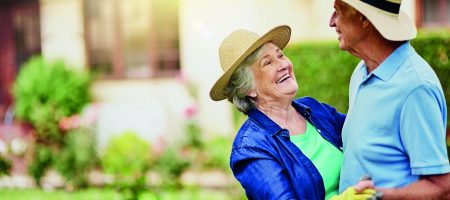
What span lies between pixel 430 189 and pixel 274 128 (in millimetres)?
680

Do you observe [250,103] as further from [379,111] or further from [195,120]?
[195,120]

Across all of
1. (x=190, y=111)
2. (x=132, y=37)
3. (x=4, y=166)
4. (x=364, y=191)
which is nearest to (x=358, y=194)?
(x=364, y=191)

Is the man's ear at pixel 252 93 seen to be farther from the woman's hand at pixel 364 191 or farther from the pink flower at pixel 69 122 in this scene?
the pink flower at pixel 69 122

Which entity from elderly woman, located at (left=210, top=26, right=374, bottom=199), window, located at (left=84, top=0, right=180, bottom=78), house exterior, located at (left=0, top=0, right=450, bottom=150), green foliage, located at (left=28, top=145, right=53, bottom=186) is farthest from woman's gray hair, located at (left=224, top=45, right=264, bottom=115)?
window, located at (left=84, top=0, right=180, bottom=78)

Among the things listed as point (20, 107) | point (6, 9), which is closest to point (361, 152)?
point (20, 107)

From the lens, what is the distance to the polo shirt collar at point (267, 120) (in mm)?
3078

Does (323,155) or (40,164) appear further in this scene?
(40,164)

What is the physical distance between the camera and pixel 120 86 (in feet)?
42.7

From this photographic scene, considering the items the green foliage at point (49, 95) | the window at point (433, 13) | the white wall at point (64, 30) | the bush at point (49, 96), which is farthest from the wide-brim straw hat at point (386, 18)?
the white wall at point (64, 30)

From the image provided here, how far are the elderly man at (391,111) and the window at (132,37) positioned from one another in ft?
32.0

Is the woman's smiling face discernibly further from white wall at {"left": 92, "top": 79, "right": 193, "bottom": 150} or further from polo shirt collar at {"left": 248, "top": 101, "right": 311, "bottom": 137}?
white wall at {"left": 92, "top": 79, "right": 193, "bottom": 150}

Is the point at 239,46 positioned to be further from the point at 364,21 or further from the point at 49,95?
the point at 49,95

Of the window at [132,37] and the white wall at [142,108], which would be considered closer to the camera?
the white wall at [142,108]

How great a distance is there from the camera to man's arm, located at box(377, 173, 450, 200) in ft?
8.49
